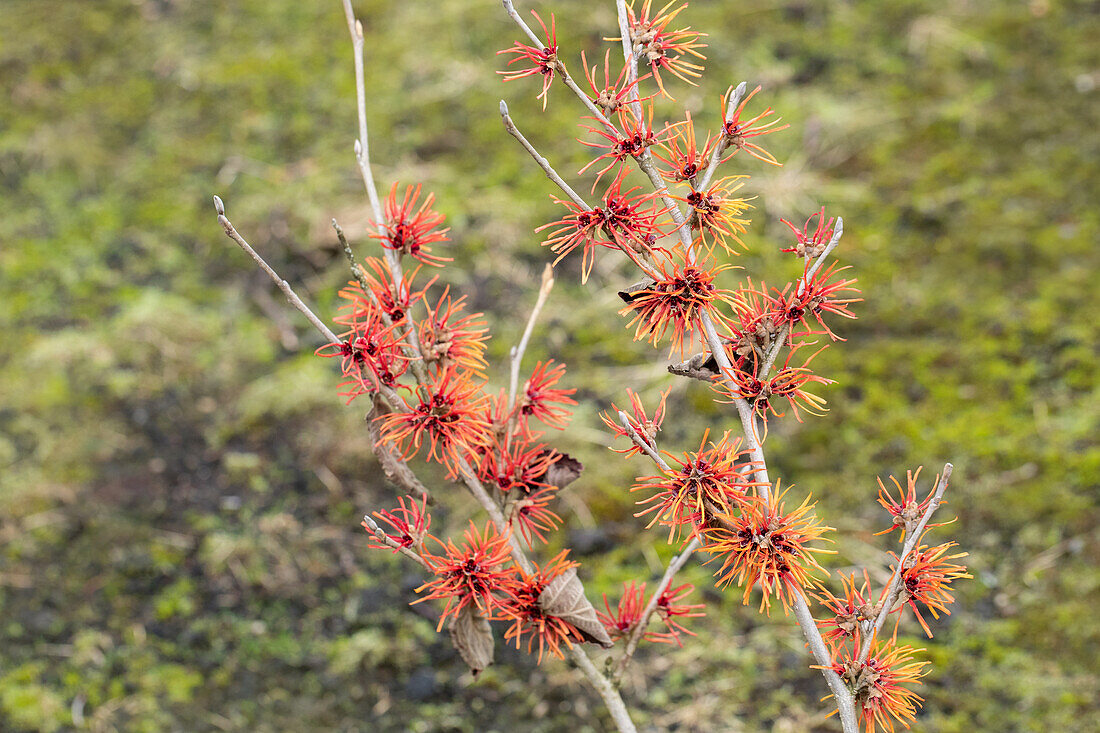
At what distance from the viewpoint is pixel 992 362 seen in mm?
3344

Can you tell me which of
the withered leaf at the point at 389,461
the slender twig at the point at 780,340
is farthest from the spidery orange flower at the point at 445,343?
the slender twig at the point at 780,340

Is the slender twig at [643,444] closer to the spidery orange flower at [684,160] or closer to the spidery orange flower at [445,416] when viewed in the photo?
the spidery orange flower at [445,416]

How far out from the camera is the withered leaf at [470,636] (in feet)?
5.35

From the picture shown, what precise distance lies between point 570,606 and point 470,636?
0.21 m

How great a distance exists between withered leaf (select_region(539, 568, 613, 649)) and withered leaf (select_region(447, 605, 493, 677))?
0.14 m

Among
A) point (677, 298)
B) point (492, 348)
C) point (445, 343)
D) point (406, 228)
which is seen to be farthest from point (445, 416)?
point (492, 348)

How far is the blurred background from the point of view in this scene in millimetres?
2602

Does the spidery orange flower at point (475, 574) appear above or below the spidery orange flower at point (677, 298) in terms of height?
below

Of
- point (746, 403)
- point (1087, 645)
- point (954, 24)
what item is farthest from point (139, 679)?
point (954, 24)

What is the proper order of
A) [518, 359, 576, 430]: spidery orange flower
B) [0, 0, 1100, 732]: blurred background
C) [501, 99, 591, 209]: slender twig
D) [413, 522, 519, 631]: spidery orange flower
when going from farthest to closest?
[0, 0, 1100, 732]: blurred background → [518, 359, 576, 430]: spidery orange flower → [413, 522, 519, 631]: spidery orange flower → [501, 99, 591, 209]: slender twig

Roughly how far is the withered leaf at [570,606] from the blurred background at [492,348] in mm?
1049

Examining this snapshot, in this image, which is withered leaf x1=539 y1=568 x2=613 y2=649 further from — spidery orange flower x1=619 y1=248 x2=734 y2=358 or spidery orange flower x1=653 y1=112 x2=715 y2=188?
spidery orange flower x1=653 y1=112 x2=715 y2=188

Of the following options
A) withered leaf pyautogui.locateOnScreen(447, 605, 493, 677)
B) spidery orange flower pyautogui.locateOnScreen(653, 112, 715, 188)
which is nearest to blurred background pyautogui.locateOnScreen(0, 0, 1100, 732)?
withered leaf pyautogui.locateOnScreen(447, 605, 493, 677)

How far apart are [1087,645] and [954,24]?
364cm
